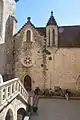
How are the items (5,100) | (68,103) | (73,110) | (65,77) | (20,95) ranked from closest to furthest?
(5,100) < (20,95) < (73,110) < (68,103) < (65,77)

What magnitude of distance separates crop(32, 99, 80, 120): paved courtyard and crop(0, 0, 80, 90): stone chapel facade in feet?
18.5

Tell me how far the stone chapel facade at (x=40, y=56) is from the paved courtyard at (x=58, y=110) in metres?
5.65

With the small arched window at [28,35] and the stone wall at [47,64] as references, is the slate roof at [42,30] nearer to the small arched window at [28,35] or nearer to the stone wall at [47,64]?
the stone wall at [47,64]

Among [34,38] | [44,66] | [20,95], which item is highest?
[34,38]

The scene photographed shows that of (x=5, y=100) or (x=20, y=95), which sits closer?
(x=5, y=100)

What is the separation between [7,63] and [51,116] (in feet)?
38.2

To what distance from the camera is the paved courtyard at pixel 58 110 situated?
16000mm

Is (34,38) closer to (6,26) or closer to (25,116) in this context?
(6,26)

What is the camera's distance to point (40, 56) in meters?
26.2

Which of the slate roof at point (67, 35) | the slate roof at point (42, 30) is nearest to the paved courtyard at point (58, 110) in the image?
the slate roof at point (67, 35)

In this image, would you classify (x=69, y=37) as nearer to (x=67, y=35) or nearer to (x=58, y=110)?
(x=67, y=35)

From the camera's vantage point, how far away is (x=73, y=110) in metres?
17.4

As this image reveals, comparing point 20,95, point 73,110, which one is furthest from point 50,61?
point 20,95

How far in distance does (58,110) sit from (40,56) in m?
9.85
